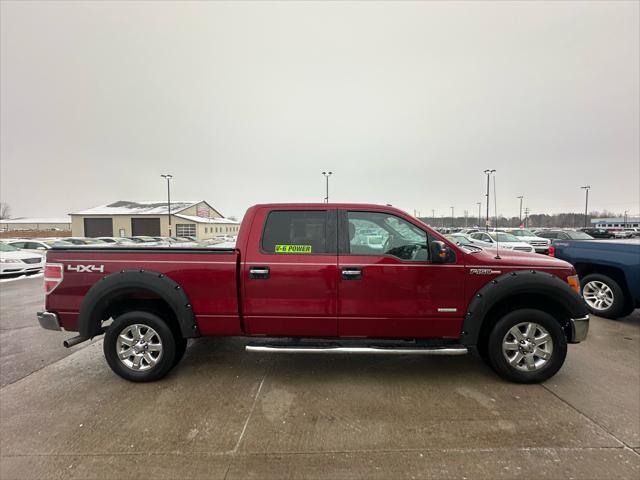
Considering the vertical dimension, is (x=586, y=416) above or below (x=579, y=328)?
below

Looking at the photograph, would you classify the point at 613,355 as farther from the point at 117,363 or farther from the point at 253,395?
the point at 117,363

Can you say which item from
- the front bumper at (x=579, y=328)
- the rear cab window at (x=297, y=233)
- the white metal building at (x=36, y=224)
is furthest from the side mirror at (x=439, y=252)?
the white metal building at (x=36, y=224)

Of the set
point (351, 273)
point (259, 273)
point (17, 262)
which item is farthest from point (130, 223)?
point (351, 273)

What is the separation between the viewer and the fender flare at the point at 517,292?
3197mm

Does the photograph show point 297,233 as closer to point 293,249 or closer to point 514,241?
point 293,249

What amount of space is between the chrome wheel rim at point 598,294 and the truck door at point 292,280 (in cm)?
547

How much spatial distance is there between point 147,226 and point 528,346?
51.5 m

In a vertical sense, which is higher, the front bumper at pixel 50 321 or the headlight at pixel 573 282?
the headlight at pixel 573 282

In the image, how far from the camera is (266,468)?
223 centimetres

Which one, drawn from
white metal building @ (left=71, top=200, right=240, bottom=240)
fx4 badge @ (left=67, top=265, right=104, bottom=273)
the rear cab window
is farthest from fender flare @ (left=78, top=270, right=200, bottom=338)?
white metal building @ (left=71, top=200, right=240, bottom=240)

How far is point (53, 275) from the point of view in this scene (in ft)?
11.1

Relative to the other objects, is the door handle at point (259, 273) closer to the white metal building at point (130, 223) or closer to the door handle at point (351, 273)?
the door handle at point (351, 273)

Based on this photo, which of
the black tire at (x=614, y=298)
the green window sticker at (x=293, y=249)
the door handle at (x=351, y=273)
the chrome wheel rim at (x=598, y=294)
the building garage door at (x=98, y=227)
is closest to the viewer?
the door handle at (x=351, y=273)

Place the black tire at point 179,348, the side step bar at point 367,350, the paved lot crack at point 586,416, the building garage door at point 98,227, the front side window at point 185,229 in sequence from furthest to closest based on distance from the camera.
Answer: the front side window at point 185,229
the building garage door at point 98,227
the black tire at point 179,348
the side step bar at point 367,350
the paved lot crack at point 586,416
